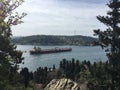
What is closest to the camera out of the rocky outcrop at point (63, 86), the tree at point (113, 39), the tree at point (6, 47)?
the tree at point (6, 47)

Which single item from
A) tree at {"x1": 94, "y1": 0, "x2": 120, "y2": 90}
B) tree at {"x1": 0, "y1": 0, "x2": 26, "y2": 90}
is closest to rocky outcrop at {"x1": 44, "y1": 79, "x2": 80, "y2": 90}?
tree at {"x1": 94, "y1": 0, "x2": 120, "y2": 90}

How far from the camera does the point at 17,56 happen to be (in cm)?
1473

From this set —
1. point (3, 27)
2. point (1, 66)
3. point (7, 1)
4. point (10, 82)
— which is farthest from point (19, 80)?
point (7, 1)

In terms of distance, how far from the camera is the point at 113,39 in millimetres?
26312

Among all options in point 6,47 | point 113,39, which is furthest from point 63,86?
point 6,47

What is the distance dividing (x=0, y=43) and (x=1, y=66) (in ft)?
4.08

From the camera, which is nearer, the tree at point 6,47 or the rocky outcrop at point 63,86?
the tree at point 6,47

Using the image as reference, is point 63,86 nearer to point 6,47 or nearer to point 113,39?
point 113,39

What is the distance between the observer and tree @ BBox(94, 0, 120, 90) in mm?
25781

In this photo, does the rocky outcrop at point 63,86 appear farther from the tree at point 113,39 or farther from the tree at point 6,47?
the tree at point 6,47

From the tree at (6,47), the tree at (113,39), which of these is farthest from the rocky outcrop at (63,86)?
the tree at (6,47)

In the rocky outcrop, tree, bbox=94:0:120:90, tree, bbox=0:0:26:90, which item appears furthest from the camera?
the rocky outcrop

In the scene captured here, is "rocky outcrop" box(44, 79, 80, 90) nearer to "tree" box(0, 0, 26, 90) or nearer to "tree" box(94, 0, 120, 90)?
"tree" box(94, 0, 120, 90)

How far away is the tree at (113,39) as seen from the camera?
84.6ft
